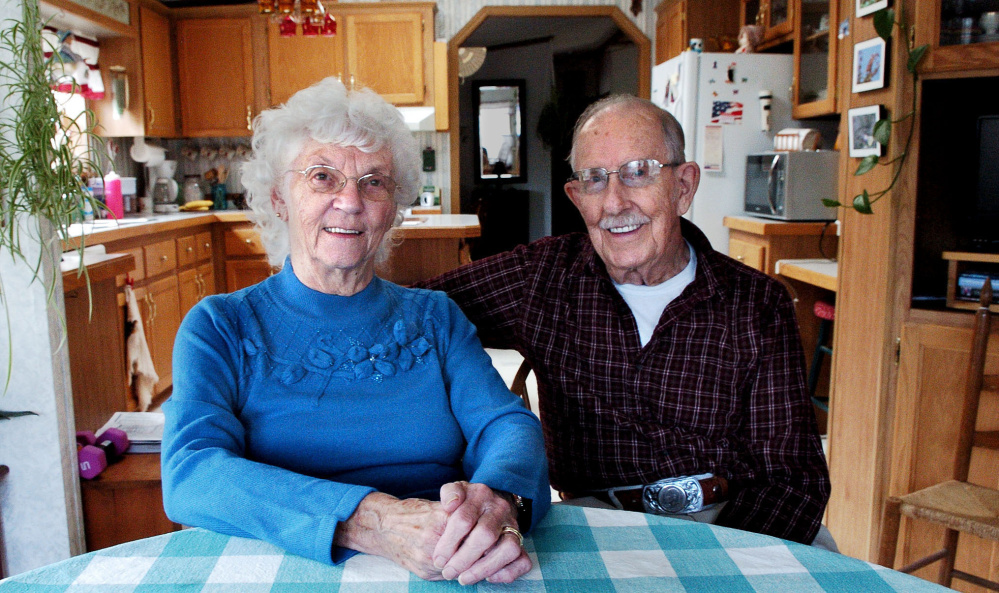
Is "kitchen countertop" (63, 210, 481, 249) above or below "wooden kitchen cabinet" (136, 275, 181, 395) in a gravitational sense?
above

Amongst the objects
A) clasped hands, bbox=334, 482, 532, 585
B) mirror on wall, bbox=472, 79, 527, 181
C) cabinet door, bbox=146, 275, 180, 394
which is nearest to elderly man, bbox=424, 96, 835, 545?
clasped hands, bbox=334, 482, 532, 585

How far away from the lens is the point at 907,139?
2023 millimetres

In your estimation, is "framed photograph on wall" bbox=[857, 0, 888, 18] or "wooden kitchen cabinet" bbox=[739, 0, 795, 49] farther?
"wooden kitchen cabinet" bbox=[739, 0, 795, 49]

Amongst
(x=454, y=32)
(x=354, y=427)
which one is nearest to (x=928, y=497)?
(x=354, y=427)

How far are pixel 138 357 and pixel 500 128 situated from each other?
17.9 ft

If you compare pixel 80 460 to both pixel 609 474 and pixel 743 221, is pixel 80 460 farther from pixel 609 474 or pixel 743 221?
pixel 743 221

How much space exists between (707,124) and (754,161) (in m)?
0.32

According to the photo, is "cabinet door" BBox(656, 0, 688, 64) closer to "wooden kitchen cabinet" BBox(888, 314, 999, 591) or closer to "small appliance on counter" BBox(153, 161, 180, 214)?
"wooden kitchen cabinet" BBox(888, 314, 999, 591)

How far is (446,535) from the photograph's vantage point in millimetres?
878

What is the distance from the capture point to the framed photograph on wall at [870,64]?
2.04 meters

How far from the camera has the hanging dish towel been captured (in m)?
3.36

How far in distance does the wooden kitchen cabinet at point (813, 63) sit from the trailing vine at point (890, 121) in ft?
5.39

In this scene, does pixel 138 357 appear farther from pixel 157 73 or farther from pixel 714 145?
pixel 714 145

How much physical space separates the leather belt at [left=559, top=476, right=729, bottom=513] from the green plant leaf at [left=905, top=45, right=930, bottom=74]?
1.26 metres
